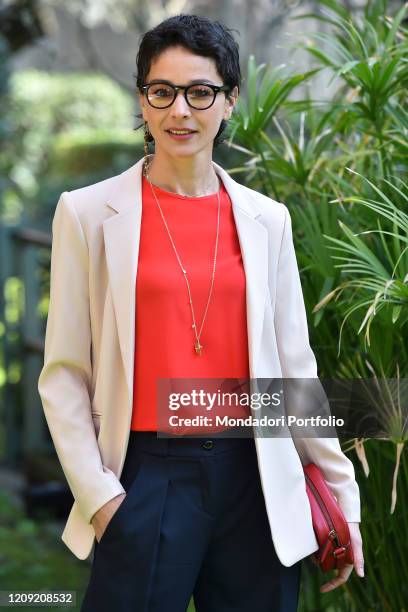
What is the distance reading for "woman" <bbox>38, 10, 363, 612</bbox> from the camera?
2188mm

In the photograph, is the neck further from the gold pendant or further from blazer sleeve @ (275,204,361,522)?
the gold pendant

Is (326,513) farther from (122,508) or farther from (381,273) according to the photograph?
(381,273)

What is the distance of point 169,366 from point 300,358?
0.33m

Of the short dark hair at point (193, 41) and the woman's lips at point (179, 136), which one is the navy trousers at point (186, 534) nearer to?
the woman's lips at point (179, 136)

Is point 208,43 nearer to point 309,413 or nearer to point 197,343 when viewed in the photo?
point 197,343

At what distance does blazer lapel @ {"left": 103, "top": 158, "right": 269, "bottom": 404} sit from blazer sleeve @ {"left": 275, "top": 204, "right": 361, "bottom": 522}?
3.4 inches

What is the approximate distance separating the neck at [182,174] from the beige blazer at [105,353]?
6 cm

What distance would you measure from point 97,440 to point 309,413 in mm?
494

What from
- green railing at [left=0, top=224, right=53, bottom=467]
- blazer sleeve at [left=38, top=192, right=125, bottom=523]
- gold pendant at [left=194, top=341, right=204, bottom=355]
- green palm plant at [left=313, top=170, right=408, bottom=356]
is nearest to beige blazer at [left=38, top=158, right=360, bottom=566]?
blazer sleeve at [left=38, top=192, right=125, bottom=523]

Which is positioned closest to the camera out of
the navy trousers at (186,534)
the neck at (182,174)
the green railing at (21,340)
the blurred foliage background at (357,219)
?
the navy trousers at (186,534)

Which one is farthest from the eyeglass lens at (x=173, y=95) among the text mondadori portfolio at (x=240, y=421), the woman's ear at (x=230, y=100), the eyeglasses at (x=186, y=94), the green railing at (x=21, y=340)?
the green railing at (x=21, y=340)

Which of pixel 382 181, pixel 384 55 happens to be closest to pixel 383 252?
pixel 382 181

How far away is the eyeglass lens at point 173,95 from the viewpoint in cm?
220

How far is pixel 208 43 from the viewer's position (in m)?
2.20
